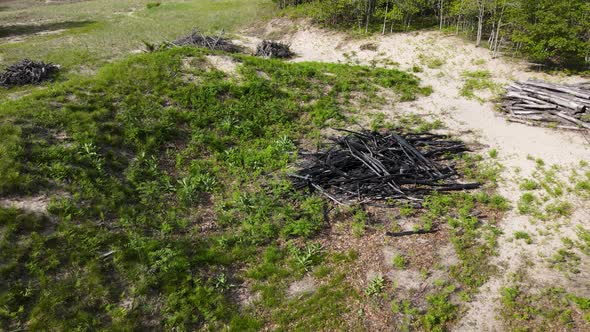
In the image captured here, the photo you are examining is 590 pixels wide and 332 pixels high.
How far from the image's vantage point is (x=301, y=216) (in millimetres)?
11203

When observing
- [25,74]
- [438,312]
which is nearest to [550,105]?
[438,312]

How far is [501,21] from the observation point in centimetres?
2659

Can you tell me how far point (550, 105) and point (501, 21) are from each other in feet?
43.6

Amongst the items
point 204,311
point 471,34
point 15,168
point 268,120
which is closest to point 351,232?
point 204,311

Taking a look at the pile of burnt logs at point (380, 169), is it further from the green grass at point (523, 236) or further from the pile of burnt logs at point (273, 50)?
the pile of burnt logs at point (273, 50)

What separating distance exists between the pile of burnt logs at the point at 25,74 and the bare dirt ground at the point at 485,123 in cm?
1728

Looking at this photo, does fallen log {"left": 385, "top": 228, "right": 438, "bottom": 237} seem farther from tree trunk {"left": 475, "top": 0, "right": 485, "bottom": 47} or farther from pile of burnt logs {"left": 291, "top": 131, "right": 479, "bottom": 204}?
tree trunk {"left": 475, "top": 0, "right": 485, "bottom": 47}

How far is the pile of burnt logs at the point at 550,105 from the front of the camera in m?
16.0

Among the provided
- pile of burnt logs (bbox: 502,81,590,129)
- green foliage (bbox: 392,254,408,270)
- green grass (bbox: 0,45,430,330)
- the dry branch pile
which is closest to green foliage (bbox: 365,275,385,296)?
green foliage (bbox: 392,254,408,270)

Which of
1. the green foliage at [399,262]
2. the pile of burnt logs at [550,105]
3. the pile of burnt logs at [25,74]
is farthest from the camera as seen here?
the pile of burnt logs at [25,74]

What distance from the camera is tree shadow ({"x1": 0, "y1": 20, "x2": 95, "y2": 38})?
3468 centimetres

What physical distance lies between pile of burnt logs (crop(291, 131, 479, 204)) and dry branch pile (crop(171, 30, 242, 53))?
20.3 metres

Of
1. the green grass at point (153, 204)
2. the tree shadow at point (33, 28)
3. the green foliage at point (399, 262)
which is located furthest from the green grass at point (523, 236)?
the tree shadow at point (33, 28)

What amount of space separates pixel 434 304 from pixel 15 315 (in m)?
9.66
